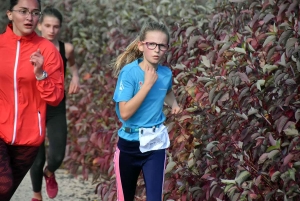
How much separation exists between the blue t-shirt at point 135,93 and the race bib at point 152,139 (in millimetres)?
38

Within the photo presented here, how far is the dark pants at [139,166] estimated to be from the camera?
184 inches

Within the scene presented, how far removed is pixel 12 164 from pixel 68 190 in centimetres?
262

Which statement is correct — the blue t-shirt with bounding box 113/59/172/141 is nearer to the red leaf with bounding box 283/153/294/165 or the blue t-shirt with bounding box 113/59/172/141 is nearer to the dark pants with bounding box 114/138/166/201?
the dark pants with bounding box 114/138/166/201

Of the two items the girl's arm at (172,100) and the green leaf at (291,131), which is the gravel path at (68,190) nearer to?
the girl's arm at (172,100)

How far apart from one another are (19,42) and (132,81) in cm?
78

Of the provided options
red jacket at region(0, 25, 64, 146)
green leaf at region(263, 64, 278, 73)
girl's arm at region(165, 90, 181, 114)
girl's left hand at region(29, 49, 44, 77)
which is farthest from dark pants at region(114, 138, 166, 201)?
green leaf at region(263, 64, 278, 73)

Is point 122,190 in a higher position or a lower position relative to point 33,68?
lower

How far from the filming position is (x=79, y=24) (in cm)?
841

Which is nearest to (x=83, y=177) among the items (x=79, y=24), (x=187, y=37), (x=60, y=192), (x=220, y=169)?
(x=60, y=192)

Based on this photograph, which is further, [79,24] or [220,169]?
[79,24]

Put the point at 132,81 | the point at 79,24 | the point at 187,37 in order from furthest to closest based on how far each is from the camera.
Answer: the point at 79,24
the point at 187,37
the point at 132,81

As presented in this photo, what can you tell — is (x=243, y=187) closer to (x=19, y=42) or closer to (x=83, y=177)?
(x=19, y=42)

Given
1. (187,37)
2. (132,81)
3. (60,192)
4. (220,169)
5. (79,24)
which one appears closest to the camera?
(132,81)

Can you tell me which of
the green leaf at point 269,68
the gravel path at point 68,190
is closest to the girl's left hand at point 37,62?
the green leaf at point 269,68
